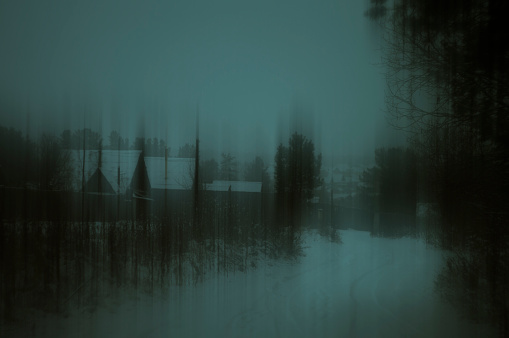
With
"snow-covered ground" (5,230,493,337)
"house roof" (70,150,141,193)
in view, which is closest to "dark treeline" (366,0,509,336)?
"snow-covered ground" (5,230,493,337)

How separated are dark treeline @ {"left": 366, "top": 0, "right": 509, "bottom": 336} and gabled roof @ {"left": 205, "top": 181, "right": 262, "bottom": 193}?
20.2 feet

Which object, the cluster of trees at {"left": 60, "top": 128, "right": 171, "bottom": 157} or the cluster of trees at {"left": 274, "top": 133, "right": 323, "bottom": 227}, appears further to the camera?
the cluster of trees at {"left": 274, "top": 133, "right": 323, "bottom": 227}

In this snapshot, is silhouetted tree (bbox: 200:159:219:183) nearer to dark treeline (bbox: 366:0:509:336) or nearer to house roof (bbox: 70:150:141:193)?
house roof (bbox: 70:150:141:193)

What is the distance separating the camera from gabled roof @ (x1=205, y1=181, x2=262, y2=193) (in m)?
10.4

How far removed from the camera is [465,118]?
4844 mm

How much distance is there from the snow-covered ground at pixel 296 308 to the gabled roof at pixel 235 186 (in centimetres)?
338

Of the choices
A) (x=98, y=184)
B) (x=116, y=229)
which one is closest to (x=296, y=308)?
(x=116, y=229)

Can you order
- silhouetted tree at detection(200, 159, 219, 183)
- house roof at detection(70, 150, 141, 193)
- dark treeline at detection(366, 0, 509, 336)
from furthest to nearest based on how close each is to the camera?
silhouetted tree at detection(200, 159, 219, 183) → house roof at detection(70, 150, 141, 193) → dark treeline at detection(366, 0, 509, 336)

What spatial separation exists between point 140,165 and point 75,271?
3.93m

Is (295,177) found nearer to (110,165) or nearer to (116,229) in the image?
(110,165)

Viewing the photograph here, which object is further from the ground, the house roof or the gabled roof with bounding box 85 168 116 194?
the house roof

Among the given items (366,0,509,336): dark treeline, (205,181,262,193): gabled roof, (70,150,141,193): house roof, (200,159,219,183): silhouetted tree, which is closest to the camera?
(366,0,509,336): dark treeline

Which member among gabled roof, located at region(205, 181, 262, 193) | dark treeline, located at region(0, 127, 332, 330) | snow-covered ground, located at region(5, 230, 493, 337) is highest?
gabled roof, located at region(205, 181, 262, 193)

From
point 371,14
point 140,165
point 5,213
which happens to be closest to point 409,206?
point 371,14
